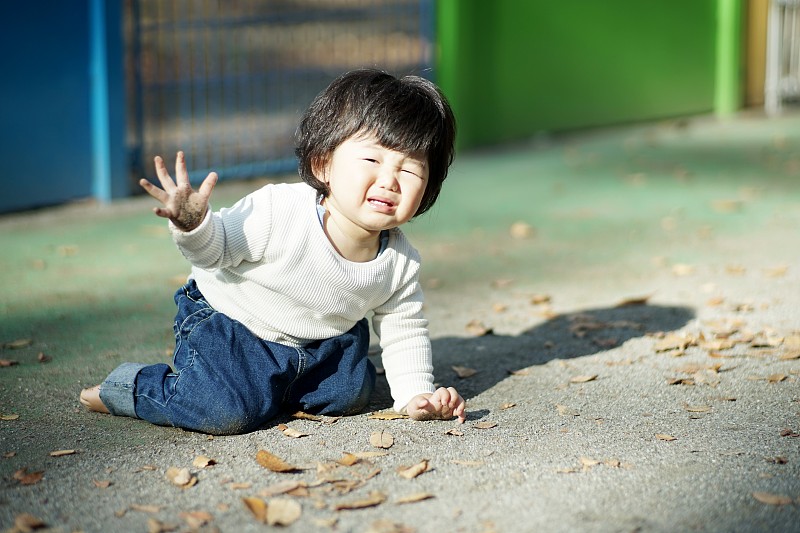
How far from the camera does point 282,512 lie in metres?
2.48

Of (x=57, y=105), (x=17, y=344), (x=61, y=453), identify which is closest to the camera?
(x=61, y=453)

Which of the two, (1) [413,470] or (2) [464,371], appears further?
(2) [464,371]

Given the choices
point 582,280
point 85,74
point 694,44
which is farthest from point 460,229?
point 694,44

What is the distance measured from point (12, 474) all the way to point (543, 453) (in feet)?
4.34

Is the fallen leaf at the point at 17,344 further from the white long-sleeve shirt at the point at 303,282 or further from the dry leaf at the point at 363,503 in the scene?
the dry leaf at the point at 363,503

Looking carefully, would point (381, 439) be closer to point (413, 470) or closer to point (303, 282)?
point (413, 470)

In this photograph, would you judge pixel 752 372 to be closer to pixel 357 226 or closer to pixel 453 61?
pixel 357 226

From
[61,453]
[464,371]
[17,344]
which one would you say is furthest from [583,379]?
[17,344]

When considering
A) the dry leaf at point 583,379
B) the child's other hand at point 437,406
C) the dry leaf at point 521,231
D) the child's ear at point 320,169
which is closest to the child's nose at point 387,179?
the child's ear at point 320,169

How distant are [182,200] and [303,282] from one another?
0.45 meters

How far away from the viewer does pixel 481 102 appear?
322 inches

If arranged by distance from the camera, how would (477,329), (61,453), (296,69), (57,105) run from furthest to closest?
(296,69), (57,105), (477,329), (61,453)

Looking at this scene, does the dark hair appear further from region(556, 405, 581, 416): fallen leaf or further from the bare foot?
the bare foot

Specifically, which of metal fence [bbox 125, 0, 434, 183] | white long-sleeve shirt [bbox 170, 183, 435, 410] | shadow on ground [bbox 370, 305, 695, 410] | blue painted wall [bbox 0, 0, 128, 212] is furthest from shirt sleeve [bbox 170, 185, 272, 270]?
metal fence [bbox 125, 0, 434, 183]
